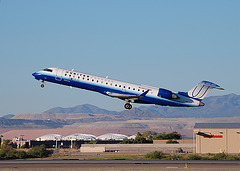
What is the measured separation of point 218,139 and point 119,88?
40.2 meters

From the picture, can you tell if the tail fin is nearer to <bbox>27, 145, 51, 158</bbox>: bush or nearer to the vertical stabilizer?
the vertical stabilizer

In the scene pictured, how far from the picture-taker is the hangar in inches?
3912

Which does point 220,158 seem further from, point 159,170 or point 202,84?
point 159,170

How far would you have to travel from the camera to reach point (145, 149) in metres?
128

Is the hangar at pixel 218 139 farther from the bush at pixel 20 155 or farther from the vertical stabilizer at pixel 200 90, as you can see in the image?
the bush at pixel 20 155

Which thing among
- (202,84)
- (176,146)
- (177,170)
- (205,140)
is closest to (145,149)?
(176,146)

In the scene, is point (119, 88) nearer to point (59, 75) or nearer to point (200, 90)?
point (59, 75)

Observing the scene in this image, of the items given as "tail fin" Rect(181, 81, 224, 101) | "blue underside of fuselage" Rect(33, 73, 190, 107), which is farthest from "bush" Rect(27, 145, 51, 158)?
"tail fin" Rect(181, 81, 224, 101)

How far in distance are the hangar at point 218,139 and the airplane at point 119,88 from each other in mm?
31394

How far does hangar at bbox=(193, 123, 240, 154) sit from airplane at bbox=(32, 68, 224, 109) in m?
31.4

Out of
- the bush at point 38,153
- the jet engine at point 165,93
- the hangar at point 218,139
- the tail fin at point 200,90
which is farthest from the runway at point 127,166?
the hangar at point 218,139

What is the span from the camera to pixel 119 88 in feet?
224

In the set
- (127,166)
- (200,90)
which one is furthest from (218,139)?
(127,166)

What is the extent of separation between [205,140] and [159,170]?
5135cm
